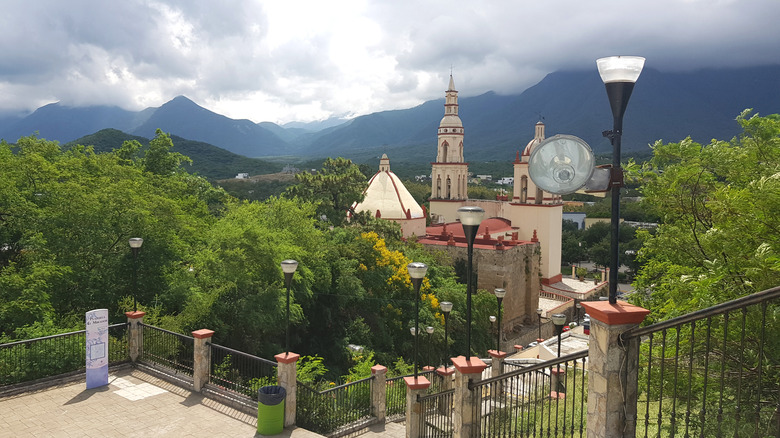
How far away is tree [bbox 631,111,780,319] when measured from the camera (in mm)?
7098

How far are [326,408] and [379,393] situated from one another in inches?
57.1

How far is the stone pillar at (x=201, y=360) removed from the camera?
10.5 meters

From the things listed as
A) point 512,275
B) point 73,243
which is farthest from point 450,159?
point 73,243

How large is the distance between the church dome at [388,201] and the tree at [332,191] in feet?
16.4

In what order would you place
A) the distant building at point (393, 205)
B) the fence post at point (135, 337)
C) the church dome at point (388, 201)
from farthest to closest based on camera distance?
the church dome at point (388, 201)
the distant building at point (393, 205)
the fence post at point (135, 337)

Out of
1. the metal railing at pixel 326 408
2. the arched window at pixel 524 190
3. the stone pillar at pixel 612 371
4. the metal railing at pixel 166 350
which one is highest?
the arched window at pixel 524 190

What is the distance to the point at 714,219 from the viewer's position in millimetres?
10680

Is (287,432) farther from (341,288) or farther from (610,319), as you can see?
(341,288)

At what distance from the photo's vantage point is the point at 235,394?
10.2m

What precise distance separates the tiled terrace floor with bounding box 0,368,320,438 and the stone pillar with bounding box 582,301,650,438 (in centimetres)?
623

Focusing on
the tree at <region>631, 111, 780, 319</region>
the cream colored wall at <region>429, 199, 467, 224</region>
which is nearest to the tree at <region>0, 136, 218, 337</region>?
the tree at <region>631, 111, 780, 319</region>

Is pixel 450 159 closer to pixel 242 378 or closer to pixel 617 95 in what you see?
pixel 242 378

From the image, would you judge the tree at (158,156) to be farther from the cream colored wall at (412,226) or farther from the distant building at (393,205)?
the cream colored wall at (412,226)

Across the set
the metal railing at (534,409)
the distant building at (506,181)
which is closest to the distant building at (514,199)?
the metal railing at (534,409)
